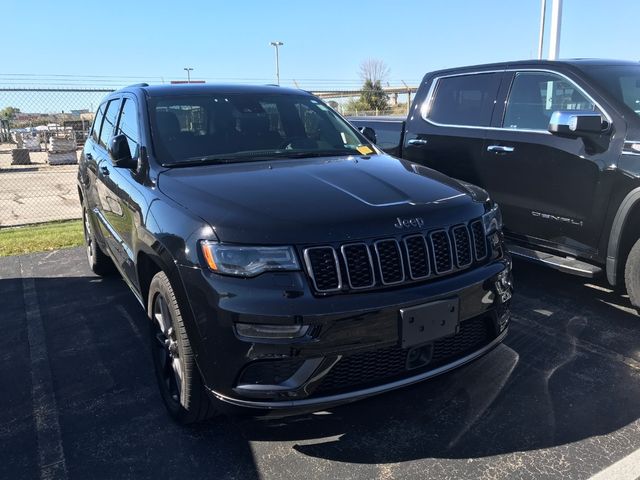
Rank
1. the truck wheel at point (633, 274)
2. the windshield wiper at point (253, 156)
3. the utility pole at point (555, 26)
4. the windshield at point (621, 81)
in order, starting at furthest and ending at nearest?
the utility pole at point (555, 26) < the windshield at point (621, 81) < the truck wheel at point (633, 274) < the windshield wiper at point (253, 156)

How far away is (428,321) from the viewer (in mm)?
2461

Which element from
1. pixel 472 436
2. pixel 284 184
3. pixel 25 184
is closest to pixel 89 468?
pixel 284 184

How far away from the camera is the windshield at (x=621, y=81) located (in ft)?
13.9

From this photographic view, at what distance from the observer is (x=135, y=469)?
263 centimetres

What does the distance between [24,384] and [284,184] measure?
218cm

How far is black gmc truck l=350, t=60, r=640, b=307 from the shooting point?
4.04m

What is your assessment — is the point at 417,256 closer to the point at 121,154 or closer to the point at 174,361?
the point at 174,361

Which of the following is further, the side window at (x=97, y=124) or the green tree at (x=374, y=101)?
the green tree at (x=374, y=101)

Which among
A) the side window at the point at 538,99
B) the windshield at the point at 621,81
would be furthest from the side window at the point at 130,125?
the windshield at the point at 621,81

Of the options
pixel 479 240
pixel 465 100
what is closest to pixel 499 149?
pixel 465 100

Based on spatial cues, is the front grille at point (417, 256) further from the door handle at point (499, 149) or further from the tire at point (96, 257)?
the tire at point (96, 257)

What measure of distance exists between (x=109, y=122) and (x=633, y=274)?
4348 mm

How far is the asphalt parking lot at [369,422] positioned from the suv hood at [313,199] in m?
0.84

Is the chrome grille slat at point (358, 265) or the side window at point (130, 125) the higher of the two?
the side window at point (130, 125)
